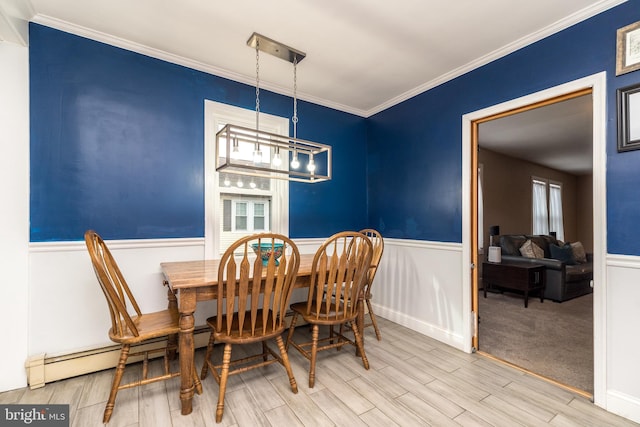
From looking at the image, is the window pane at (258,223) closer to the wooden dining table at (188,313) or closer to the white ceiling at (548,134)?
the wooden dining table at (188,313)

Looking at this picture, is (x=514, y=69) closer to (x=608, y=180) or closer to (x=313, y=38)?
(x=608, y=180)

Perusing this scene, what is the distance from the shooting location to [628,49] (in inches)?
67.5

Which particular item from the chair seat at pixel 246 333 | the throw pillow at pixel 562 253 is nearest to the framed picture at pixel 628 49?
the chair seat at pixel 246 333

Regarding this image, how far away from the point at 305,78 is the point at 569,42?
2.06 m

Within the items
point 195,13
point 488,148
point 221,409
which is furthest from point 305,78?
point 488,148

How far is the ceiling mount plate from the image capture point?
218 cm

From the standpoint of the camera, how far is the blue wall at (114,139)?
202cm

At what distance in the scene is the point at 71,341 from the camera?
2057 mm

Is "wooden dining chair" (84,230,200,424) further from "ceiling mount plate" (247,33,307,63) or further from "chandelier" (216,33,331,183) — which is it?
"ceiling mount plate" (247,33,307,63)

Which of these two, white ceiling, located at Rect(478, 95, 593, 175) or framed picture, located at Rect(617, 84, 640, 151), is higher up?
white ceiling, located at Rect(478, 95, 593, 175)

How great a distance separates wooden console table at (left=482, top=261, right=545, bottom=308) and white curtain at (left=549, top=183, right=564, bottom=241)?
3435 millimetres

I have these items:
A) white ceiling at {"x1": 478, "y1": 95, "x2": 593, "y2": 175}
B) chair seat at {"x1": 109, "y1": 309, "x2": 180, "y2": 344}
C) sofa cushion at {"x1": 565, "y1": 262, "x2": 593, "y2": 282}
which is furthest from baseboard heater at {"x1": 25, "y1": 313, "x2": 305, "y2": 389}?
sofa cushion at {"x1": 565, "y1": 262, "x2": 593, "y2": 282}

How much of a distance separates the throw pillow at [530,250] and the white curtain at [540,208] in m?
1.58

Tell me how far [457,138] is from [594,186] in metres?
1.08
